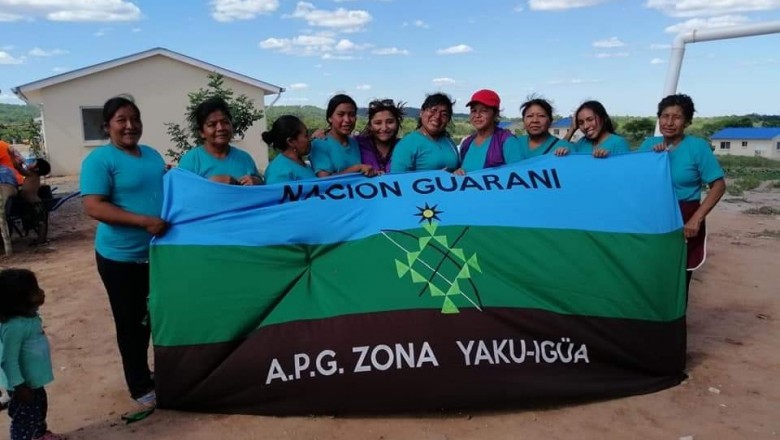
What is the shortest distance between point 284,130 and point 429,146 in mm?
1040

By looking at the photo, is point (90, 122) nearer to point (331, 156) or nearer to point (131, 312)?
point (331, 156)

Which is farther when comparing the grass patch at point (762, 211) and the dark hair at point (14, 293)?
the grass patch at point (762, 211)

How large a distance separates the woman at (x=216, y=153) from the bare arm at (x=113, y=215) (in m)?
0.43

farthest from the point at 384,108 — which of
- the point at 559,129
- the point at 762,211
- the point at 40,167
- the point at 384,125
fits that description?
the point at 559,129

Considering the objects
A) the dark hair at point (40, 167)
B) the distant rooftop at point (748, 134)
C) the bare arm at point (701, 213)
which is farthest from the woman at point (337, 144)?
the distant rooftop at point (748, 134)

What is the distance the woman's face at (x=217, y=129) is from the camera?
3.71 m

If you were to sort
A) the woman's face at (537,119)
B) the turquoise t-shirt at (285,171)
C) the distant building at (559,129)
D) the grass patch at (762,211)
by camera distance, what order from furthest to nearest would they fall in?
the grass patch at (762,211)
the distant building at (559,129)
the woman's face at (537,119)
the turquoise t-shirt at (285,171)

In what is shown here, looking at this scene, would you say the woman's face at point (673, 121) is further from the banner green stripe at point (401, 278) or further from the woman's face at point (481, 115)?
the woman's face at point (481, 115)

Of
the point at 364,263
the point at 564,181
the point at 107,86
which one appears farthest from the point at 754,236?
the point at 107,86

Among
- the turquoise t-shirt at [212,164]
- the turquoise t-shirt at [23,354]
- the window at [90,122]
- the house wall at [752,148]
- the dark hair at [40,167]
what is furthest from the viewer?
the house wall at [752,148]

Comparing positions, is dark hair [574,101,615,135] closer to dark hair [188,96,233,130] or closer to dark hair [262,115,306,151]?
dark hair [262,115,306,151]

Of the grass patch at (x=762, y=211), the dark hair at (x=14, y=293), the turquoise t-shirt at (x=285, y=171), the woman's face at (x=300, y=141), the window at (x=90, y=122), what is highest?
the window at (x=90, y=122)

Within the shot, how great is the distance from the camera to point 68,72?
62.5ft

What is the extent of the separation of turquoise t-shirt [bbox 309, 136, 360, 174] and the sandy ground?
1.77m
